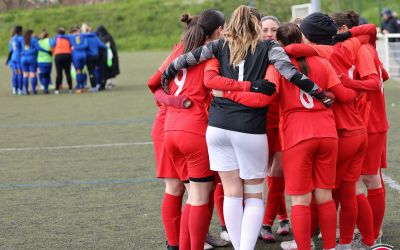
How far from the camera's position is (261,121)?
5.89m

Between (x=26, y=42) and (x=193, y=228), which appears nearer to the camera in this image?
(x=193, y=228)

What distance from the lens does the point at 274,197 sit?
277 inches

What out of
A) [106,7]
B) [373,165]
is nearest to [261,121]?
[373,165]

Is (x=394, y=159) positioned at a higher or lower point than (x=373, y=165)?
lower

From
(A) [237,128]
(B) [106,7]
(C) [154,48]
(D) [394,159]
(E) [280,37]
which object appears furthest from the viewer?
(B) [106,7]

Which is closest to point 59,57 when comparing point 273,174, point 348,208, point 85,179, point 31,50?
point 31,50

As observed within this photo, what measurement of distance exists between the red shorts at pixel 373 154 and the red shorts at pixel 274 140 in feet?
2.18

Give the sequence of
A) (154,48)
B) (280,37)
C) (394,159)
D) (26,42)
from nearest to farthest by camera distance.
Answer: (280,37)
(394,159)
(26,42)
(154,48)

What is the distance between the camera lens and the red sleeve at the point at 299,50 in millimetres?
5855

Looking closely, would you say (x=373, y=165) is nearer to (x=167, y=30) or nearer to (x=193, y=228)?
(x=193, y=228)

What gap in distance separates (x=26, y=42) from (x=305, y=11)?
25.6 ft

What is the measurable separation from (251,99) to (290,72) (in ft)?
1.02

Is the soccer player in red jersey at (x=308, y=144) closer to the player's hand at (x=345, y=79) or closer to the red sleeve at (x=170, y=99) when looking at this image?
the player's hand at (x=345, y=79)

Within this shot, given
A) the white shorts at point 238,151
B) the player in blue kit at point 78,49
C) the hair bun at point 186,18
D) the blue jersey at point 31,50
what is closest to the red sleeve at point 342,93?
the white shorts at point 238,151
